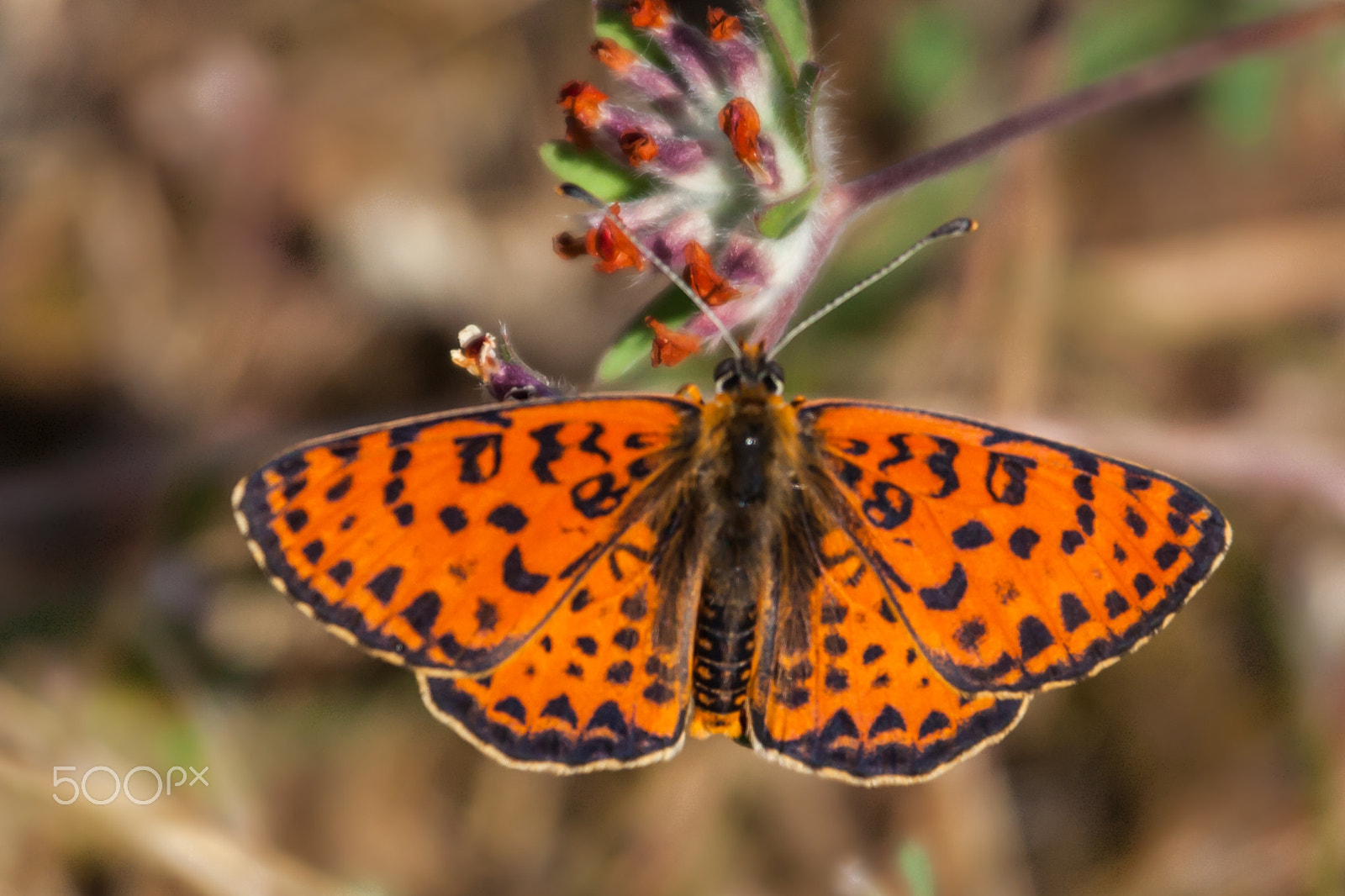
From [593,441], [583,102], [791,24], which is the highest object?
[791,24]

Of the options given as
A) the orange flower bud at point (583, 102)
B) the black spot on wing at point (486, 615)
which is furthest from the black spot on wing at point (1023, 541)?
the orange flower bud at point (583, 102)

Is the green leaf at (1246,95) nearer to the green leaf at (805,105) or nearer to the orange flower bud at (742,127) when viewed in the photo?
the green leaf at (805,105)

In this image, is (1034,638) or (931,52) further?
(931,52)

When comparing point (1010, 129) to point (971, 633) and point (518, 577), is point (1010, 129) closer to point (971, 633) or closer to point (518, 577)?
point (971, 633)

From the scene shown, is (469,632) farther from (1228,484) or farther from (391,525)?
(1228,484)

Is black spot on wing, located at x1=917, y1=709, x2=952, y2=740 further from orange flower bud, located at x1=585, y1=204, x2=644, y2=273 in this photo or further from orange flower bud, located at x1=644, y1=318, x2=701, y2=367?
orange flower bud, located at x1=585, y1=204, x2=644, y2=273

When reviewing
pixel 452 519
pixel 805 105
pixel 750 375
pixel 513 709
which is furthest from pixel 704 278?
pixel 513 709
